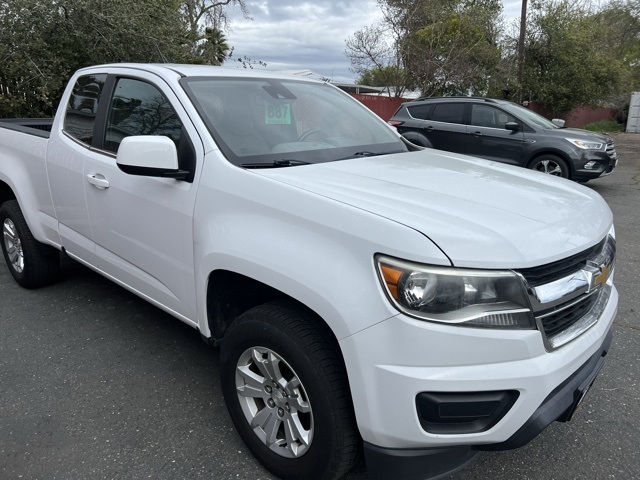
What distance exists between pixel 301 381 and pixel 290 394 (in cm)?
15

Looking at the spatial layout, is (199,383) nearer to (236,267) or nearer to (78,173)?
(236,267)

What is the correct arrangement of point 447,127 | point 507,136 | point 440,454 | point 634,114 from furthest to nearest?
point 634,114
point 447,127
point 507,136
point 440,454

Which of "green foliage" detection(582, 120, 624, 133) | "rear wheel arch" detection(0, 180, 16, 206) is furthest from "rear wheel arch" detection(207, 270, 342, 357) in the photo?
"green foliage" detection(582, 120, 624, 133)

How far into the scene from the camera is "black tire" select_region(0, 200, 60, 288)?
4082 mm

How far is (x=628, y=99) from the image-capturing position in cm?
2903

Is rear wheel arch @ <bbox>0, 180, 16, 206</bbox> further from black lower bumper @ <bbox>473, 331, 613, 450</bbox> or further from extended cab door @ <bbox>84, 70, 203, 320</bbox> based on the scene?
black lower bumper @ <bbox>473, 331, 613, 450</bbox>

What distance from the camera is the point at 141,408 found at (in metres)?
2.76

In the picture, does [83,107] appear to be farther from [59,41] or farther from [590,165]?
[590,165]

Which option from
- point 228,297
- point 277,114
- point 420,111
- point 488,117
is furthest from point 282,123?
point 420,111

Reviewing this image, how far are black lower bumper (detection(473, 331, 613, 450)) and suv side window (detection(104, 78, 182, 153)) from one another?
2.02 metres

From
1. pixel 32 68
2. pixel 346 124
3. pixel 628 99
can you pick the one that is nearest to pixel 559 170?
pixel 346 124

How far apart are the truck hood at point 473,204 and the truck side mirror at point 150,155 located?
455mm

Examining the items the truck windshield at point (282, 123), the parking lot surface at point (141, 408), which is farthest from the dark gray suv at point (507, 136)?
the truck windshield at point (282, 123)

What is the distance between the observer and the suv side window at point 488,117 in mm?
9383
